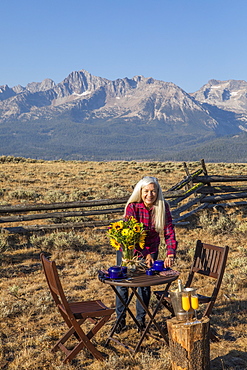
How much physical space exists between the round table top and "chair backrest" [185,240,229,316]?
62 centimetres

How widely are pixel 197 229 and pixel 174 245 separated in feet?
21.7

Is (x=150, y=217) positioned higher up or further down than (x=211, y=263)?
higher up

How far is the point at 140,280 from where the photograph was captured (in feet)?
14.9

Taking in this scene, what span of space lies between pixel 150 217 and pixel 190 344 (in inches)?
64.6

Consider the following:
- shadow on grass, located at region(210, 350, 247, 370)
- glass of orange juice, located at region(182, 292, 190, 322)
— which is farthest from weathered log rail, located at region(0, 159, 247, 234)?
glass of orange juice, located at region(182, 292, 190, 322)

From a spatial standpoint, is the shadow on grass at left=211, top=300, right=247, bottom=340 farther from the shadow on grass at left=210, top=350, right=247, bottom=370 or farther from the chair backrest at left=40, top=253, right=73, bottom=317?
the chair backrest at left=40, top=253, right=73, bottom=317

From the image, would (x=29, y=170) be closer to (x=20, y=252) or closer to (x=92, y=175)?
(x=92, y=175)

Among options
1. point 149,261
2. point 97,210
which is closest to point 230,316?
point 149,261

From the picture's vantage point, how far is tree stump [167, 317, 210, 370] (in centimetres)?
395

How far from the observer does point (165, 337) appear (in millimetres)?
4859

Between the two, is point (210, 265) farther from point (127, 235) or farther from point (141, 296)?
point (127, 235)

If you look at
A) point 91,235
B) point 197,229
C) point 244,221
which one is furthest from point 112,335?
point 244,221

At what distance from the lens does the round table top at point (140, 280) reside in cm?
438

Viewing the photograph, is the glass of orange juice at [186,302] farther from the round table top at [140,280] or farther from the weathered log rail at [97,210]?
the weathered log rail at [97,210]
